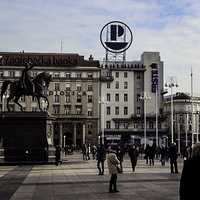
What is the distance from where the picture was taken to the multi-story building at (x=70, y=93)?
141000mm

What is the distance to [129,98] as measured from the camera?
148 metres

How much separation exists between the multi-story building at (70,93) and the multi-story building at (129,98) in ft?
13.3

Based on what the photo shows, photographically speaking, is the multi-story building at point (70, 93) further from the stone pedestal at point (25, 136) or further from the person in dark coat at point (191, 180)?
the person in dark coat at point (191, 180)

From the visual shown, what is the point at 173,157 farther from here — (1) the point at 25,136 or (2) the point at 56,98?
(2) the point at 56,98

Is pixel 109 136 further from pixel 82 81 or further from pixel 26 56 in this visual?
pixel 26 56

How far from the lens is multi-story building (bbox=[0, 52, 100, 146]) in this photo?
14100 cm

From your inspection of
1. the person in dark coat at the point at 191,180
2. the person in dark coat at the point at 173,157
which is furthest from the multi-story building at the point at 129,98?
the person in dark coat at the point at 191,180

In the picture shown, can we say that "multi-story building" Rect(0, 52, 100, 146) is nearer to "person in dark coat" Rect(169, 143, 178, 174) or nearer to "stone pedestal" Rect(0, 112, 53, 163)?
"stone pedestal" Rect(0, 112, 53, 163)

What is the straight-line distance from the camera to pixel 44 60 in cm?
14275

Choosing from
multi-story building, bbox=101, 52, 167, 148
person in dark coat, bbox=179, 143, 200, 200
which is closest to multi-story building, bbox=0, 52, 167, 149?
multi-story building, bbox=101, 52, 167, 148

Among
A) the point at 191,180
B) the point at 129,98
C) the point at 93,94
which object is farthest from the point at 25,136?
the point at 129,98

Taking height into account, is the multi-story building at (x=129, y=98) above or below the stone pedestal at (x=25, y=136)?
above

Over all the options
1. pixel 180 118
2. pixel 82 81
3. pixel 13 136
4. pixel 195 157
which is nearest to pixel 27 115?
pixel 13 136

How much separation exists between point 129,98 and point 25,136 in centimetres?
10285
